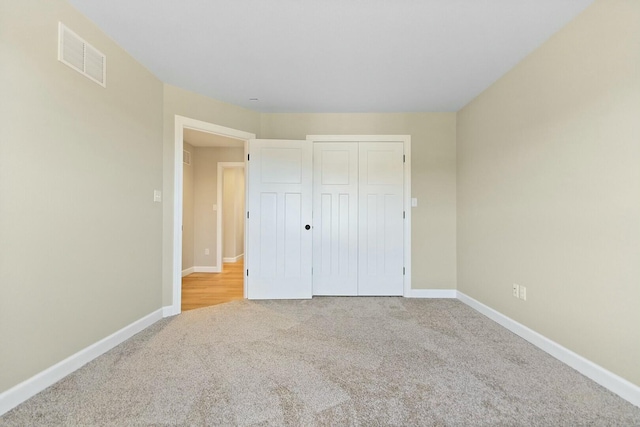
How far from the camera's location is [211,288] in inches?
167

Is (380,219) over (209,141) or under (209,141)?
under

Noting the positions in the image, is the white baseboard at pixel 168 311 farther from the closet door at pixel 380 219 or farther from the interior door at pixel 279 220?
the closet door at pixel 380 219

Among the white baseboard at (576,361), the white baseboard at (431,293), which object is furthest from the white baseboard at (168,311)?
the white baseboard at (576,361)

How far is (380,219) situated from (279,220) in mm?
1279

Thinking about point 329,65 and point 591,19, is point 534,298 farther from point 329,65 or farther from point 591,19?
point 329,65

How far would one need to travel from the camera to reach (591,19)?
187 cm

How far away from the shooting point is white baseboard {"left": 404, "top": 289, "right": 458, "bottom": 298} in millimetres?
3764

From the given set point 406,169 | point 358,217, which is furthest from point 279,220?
point 406,169

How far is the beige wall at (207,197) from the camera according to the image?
17.9ft

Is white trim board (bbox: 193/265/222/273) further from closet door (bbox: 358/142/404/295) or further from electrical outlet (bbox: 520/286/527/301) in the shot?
electrical outlet (bbox: 520/286/527/301)

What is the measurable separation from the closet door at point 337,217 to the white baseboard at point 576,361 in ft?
5.46

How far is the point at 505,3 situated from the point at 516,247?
1.85 metres

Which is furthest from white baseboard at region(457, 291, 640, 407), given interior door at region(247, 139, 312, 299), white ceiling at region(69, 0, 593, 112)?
white ceiling at region(69, 0, 593, 112)

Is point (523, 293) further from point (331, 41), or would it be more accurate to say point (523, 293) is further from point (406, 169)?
point (331, 41)
